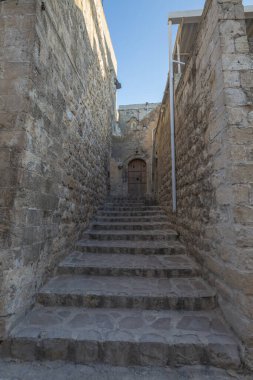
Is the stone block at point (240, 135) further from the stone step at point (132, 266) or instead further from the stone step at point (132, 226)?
the stone step at point (132, 226)

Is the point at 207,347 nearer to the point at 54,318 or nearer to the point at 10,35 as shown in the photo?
the point at 54,318

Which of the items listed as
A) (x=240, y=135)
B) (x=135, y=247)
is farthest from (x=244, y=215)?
(x=135, y=247)

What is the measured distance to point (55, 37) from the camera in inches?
107

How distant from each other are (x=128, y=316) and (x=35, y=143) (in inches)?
81.2

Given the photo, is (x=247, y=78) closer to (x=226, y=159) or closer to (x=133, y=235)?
(x=226, y=159)

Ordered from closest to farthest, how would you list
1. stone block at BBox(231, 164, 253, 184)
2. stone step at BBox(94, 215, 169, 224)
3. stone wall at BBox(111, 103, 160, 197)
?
stone block at BBox(231, 164, 253, 184)
stone step at BBox(94, 215, 169, 224)
stone wall at BBox(111, 103, 160, 197)

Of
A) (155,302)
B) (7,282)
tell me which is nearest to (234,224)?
(155,302)

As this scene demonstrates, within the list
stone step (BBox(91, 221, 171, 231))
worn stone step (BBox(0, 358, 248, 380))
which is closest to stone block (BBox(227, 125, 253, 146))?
worn stone step (BBox(0, 358, 248, 380))

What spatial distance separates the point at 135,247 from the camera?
355cm

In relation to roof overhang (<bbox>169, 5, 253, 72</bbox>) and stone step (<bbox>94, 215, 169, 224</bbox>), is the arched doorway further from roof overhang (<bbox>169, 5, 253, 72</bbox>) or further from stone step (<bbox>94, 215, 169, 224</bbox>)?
roof overhang (<bbox>169, 5, 253, 72</bbox>)

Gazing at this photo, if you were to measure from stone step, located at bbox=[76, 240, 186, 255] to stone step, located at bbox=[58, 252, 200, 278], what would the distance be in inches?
8.9

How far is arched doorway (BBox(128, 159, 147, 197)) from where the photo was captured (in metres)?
11.2

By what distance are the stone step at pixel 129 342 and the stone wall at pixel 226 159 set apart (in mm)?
206

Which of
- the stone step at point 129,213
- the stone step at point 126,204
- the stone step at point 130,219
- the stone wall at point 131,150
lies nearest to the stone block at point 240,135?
the stone step at point 130,219
